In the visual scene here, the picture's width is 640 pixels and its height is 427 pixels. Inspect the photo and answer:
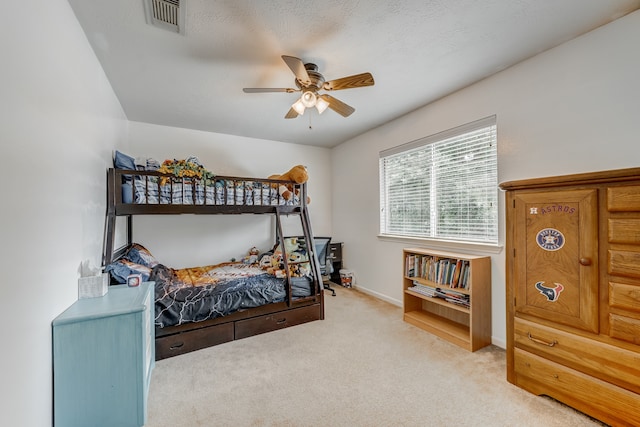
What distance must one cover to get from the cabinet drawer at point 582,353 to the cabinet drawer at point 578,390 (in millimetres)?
40

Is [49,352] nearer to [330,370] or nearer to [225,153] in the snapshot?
[330,370]

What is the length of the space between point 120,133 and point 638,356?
4724 millimetres

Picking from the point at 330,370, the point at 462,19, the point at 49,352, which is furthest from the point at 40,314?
the point at 462,19

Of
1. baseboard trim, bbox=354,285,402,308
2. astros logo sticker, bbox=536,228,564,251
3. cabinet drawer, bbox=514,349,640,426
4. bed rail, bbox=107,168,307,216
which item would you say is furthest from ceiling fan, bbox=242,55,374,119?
baseboard trim, bbox=354,285,402,308

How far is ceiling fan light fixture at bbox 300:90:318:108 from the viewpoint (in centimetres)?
227

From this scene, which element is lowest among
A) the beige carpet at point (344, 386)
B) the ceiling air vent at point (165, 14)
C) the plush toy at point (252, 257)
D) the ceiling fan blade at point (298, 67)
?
the beige carpet at point (344, 386)

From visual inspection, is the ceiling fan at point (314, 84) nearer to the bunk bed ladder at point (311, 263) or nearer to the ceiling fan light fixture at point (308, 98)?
the ceiling fan light fixture at point (308, 98)

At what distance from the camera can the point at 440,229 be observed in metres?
3.07

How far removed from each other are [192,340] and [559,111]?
12.2ft

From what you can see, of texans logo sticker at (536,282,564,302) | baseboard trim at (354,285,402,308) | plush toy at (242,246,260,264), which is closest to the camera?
texans logo sticker at (536,282,564,302)

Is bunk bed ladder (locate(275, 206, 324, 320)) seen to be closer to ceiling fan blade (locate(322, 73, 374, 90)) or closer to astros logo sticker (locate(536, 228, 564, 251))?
ceiling fan blade (locate(322, 73, 374, 90))

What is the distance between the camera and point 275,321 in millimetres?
2824

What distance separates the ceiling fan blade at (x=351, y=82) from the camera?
197cm

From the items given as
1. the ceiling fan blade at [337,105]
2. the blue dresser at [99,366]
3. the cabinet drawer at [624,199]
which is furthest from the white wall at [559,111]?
the blue dresser at [99,366]
